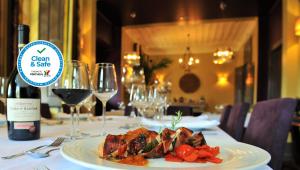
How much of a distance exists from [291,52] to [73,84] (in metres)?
4.65

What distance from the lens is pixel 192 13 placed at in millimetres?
6395

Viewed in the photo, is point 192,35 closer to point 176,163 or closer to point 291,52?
point 291,52

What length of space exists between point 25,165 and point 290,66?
4.93 meters

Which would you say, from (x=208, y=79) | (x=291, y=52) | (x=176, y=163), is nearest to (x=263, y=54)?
(x=291, y=52)

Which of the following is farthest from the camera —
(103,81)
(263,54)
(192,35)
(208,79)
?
(208,79)

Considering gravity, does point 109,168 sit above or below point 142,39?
below

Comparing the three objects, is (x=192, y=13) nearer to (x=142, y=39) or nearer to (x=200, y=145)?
(x=142, y=39)

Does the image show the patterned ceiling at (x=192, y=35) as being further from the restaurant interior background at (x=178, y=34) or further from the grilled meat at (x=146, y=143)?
the grilled meat at (x=146, y=143)

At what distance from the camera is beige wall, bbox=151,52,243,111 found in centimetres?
1166

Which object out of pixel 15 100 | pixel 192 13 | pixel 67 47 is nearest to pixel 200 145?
pixel 15 100

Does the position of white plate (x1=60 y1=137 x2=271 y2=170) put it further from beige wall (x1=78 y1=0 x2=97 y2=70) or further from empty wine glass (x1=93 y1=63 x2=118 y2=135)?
beige wall (x1=78 y1=0 x2=97 y2=70)

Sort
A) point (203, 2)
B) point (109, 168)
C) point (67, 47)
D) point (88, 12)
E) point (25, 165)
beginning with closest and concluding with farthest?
point (109, 168) < point (25, 165) < point (67, 47) < point (88, 12) < point (203, 2)

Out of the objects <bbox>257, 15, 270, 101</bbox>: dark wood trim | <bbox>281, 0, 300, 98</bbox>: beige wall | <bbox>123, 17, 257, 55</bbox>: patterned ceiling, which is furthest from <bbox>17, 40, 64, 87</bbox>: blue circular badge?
<bbox>123, 17, 257, 55</bbox>: patterned ceiling

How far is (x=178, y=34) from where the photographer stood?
30.3ft
